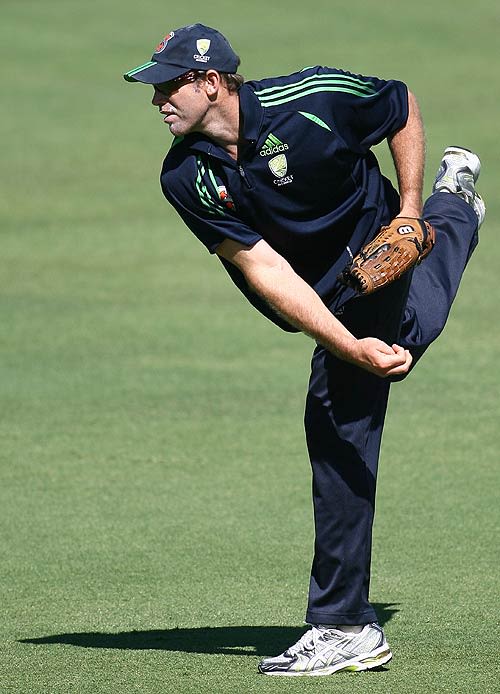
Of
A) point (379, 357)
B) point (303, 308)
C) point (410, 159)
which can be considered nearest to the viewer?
point (379, 357)

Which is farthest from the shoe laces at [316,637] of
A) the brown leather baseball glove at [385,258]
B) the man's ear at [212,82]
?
the man's ear at [212,82]

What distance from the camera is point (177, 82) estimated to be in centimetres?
462

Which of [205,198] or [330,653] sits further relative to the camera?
[330,653]

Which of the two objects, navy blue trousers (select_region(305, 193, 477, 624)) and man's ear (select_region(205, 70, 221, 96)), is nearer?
man's ear (select_region(205, 70, 221, 96))

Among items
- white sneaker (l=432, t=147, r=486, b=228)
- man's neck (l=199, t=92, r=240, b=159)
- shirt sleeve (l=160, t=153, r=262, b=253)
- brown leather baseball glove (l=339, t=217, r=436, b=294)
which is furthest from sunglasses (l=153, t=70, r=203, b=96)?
white sneaker (l=432, t=147, r=486, b=228)

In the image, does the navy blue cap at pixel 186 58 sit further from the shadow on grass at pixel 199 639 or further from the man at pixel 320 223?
the shadow on grass at pixel 199 639

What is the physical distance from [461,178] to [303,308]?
1619 millimetres

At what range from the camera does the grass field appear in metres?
5.00

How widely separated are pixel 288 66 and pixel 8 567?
1541 centimetres

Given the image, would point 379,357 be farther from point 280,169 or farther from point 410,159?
point 410,159

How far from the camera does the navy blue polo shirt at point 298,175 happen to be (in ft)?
15.3

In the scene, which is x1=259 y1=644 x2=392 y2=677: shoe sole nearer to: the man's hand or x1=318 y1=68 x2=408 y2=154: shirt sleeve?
the man's hand

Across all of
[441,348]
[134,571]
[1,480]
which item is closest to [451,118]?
[441,348]

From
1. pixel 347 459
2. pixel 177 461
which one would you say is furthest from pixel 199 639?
pixel 177 461
